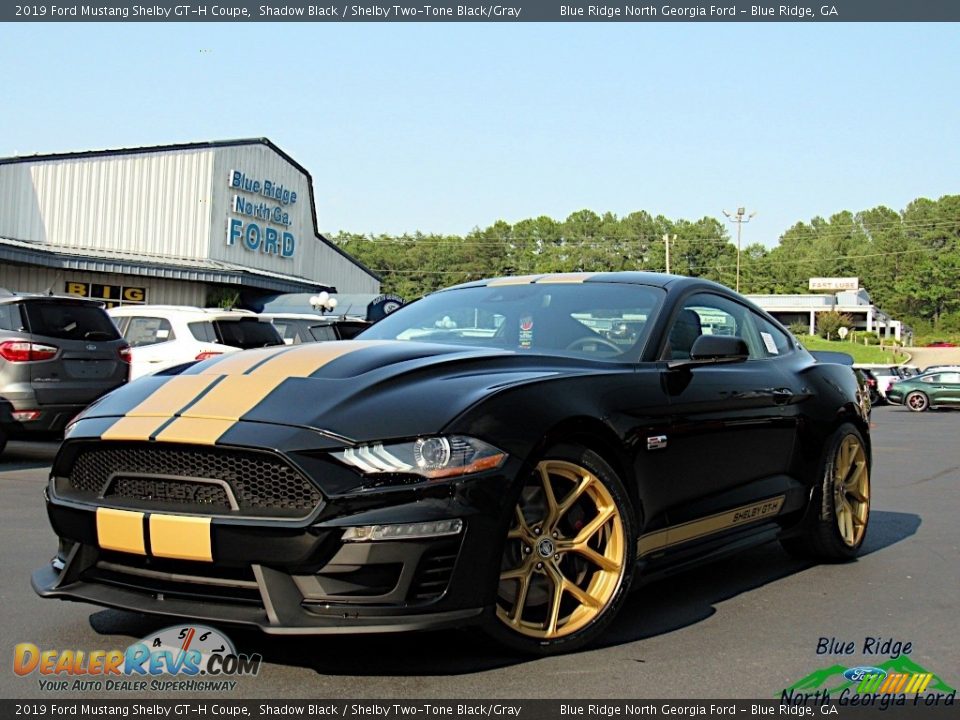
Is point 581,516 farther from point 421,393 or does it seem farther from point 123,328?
point 123,328

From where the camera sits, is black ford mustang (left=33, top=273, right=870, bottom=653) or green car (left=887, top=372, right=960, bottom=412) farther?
green car (left=887, top=372, right=960, bottom=412)

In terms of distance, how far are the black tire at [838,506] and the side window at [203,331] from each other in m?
9.28

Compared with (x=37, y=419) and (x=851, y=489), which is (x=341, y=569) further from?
(x=37, y=419)

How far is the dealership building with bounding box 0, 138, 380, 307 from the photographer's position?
3080 cm

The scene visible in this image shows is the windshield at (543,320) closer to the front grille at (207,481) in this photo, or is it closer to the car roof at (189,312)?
the front grille at (207,481)

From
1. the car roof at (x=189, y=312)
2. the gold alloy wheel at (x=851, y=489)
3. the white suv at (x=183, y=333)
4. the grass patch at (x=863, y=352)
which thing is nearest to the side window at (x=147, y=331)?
the white suv at (x=183, y=333)

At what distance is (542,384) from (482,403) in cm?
35

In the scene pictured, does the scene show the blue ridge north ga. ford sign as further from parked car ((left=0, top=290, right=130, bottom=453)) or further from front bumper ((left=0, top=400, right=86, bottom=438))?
front bumper ((left=0, top=400, right=86, bottom=438))

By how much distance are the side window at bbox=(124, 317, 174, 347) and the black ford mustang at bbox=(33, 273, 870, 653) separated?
9.62 meters

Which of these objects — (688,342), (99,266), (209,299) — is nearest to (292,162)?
(209,299)

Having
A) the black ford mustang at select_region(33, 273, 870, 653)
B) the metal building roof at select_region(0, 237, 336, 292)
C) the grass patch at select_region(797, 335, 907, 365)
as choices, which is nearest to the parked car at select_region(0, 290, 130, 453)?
the black ford mustang at select_region(33, 273, 870, 653)

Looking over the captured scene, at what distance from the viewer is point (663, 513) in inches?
168

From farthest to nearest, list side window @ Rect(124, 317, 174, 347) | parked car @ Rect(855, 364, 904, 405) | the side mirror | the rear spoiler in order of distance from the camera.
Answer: parked car @ Rect(855, 364, 904, 405), side window @ Rect(124, 317, 174, 347), the rear spoiler, the side mirror

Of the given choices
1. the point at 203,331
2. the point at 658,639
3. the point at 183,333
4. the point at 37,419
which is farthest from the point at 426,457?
the point at 183,333
